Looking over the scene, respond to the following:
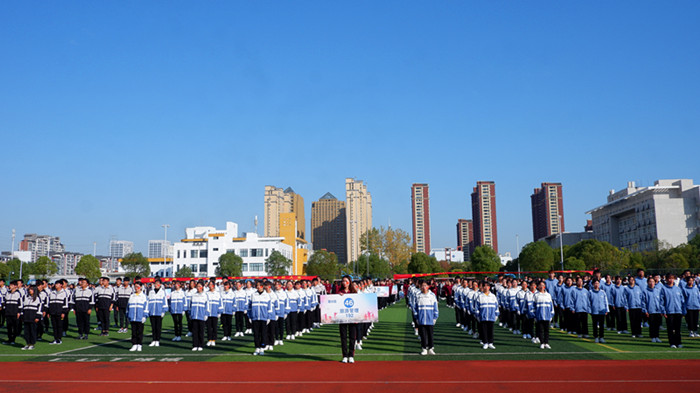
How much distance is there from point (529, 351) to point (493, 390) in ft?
17.5

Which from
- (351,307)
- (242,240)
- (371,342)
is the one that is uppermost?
(242,240)

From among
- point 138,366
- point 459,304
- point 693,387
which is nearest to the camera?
point 693,387

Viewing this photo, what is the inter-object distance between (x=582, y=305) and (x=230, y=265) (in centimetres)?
7818

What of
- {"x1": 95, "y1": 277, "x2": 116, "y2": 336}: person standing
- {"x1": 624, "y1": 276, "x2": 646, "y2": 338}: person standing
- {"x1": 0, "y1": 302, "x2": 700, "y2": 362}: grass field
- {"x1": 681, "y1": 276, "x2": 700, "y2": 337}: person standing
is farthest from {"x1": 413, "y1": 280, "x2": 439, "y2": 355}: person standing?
{"x1": 95, "y1": 277, "x2": 116, "y2": 336}: person standing

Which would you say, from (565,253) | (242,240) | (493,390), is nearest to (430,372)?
(493,390)

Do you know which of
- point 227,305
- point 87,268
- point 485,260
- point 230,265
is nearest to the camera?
point 227,305

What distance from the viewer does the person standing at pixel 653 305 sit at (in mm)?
15539

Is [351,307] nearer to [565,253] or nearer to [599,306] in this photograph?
[599,306]

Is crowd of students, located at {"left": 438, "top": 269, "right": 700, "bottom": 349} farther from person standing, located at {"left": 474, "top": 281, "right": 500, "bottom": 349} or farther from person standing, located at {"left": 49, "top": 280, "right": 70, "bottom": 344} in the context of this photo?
person standing, located at {"left": 49, "top": 280, "right": 70, "bottom": 344}

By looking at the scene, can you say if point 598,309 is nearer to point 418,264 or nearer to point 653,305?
point 653,305

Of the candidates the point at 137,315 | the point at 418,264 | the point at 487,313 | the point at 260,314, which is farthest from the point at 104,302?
the point at 418,264

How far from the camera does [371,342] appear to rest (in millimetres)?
17031

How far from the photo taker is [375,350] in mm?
15117

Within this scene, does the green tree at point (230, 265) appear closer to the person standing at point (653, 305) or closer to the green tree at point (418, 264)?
the green tree at point (418, 264)
